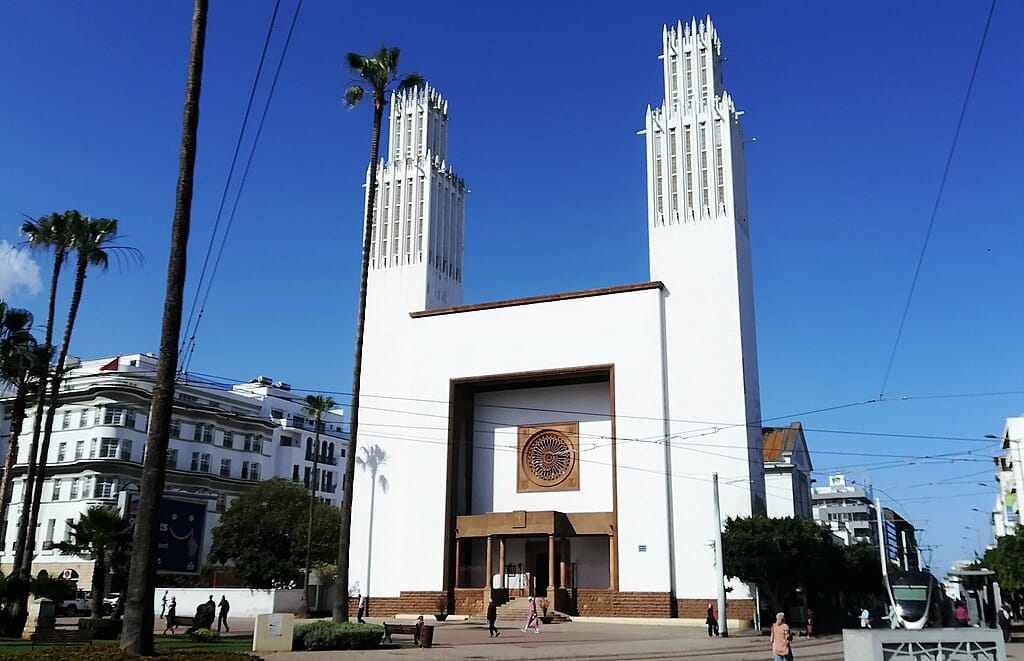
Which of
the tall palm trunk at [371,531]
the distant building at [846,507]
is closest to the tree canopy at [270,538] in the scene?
the tall palm trunk at [371,531]

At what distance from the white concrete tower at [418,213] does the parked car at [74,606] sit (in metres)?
21.5

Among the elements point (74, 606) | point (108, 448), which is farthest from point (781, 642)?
point (108, 448)

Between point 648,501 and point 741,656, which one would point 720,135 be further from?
point 741,656

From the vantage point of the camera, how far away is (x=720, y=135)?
4194cm

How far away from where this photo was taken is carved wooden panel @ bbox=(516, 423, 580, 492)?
139 ft

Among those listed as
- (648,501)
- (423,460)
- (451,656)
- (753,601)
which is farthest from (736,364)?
(451,656)

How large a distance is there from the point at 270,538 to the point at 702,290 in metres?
27.7

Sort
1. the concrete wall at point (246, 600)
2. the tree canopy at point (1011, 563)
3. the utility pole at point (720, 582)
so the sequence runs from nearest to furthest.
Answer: the utility pole at point (720, 582)
the tree canopy at point (1011, 563)
the concrete wall at point (246, 600)

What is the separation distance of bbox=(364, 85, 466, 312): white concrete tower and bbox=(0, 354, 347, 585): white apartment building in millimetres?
11588

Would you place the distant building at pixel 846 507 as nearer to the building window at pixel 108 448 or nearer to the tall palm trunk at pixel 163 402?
the building window at pixel 108 448

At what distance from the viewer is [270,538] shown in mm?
50531

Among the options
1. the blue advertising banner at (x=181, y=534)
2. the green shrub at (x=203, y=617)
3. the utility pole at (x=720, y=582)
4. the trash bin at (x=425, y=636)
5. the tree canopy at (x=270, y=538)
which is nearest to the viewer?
the trash bin at (x=425, y=636)

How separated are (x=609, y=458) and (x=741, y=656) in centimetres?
2033

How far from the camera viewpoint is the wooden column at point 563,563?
39.2m
